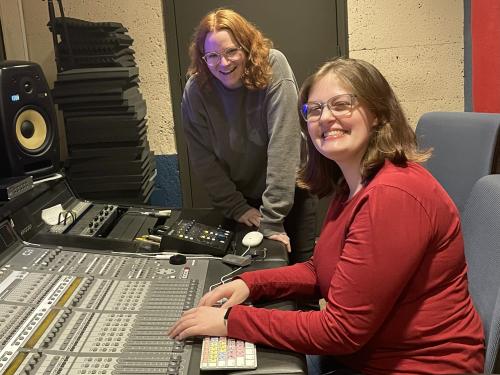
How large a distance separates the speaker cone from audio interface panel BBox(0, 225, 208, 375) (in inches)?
23.7

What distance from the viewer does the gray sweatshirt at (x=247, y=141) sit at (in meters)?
1.94

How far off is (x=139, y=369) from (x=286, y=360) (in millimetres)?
281

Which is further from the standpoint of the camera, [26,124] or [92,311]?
[26,124]

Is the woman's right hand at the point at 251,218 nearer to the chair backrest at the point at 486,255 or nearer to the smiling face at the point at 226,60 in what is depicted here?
the smiling face at the point at 226,60

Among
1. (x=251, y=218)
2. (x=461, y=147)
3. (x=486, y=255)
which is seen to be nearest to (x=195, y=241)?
(x=251, y=218)

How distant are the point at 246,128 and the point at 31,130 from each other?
819mm

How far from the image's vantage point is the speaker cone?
1.97 m

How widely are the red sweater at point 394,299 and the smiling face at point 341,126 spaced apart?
3.7 inches

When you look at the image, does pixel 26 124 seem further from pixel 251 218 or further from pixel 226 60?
pixel 251 218

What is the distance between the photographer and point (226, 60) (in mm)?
→ 1884

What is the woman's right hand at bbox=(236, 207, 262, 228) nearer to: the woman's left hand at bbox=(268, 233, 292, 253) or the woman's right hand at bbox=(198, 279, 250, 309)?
the woman's left hand at bbox=(268, 233, 292, 253)

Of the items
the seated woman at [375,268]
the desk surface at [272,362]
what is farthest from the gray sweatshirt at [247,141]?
the desk surface at [272,362]

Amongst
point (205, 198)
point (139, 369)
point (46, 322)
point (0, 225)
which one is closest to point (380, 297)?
point (139, 369)

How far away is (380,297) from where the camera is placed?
1.06 m
